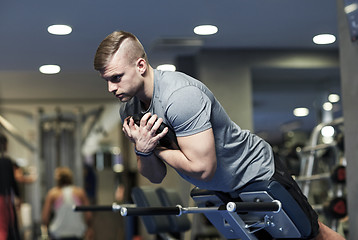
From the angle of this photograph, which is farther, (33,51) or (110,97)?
(110,97)

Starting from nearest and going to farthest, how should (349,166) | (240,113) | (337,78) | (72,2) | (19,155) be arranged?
(349,166) → (72,2) → (240,113) → (337,78) → (19,155)

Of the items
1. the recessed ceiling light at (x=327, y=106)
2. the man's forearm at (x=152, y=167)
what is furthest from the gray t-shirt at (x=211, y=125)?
the recessed ceiling light at (x=327, y=106)

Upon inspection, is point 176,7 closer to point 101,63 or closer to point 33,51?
point 33,51

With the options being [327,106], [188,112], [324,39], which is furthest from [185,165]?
[327,106]

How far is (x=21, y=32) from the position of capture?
489cm

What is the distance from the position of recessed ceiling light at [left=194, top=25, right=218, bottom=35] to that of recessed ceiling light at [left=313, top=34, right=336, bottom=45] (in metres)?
1.11

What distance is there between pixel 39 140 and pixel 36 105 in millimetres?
1083

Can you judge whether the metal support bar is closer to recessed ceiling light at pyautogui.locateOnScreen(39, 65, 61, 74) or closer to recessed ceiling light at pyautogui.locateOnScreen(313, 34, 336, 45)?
recessed ceiling light at pyautogui.locateOnScreen(313, 34, 336, 45)

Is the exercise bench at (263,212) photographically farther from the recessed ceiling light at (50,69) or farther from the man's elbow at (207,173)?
the recessed ceiling light at (50,69)

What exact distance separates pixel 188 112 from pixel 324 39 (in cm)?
402

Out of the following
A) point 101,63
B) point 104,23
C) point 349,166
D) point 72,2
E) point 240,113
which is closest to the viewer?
point 101,63

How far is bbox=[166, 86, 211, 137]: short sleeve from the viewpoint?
77.5 inches

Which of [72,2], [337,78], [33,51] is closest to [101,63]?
[72,2]

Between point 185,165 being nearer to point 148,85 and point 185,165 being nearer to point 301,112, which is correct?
point 148,85
